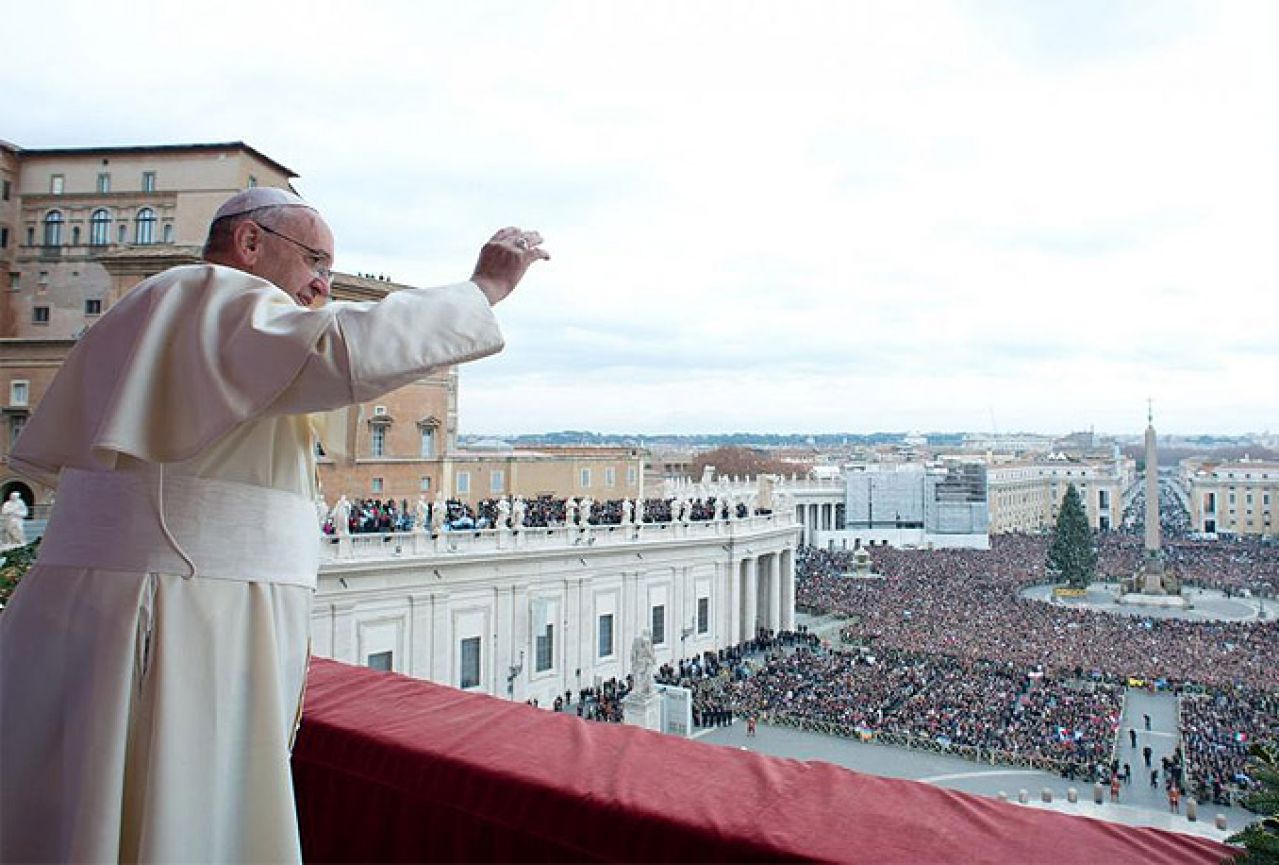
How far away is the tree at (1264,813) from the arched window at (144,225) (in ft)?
118

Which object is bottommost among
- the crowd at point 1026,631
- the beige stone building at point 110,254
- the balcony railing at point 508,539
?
the crowd at point 1026,631

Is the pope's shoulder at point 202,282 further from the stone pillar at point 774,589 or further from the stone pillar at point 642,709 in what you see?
the stone pillar at point 774,589

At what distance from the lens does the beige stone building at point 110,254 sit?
29.8 m

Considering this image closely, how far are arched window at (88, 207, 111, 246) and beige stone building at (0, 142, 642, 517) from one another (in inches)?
1.4

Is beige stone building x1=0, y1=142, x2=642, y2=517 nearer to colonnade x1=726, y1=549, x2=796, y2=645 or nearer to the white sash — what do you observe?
colonnade x1=726, y1=549, x2=796, y2=645

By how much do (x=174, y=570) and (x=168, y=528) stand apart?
10cm

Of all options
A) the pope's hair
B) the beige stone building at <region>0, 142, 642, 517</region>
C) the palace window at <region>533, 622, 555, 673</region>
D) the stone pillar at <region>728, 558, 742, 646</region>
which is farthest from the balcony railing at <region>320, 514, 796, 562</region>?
the pope's hair

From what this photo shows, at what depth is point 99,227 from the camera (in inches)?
1303

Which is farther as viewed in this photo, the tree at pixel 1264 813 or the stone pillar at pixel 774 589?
the stone pillar at pixel 774 589

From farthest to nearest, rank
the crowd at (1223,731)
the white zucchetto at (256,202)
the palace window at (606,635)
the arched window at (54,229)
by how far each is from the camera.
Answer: the arched window at (54,229), the palace window at (606,635), the crowd at (1223,731), the white zucchetto at (256,202)

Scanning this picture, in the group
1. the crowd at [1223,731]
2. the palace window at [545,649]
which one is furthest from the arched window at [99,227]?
the crowd at [1223,731]

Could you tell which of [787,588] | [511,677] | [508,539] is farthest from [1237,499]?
[508,539]

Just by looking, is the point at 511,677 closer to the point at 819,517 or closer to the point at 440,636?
the point at 440,636

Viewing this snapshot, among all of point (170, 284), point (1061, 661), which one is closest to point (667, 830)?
point (170, 284)
